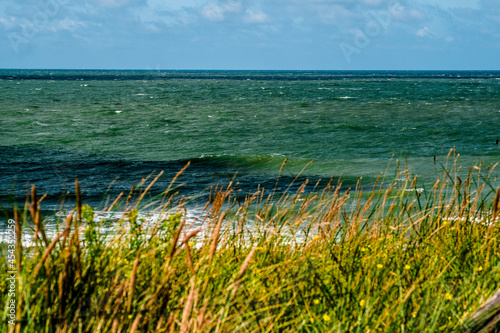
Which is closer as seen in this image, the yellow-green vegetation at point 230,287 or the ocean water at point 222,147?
the yellow-green vegetation at point 230,287

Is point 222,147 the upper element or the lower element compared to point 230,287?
lower

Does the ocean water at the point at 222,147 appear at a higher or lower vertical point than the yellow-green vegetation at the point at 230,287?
lower

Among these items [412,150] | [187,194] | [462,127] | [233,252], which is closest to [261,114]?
[462,127]

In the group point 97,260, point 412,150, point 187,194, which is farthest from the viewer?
point 412,150

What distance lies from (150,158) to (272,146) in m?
5.39

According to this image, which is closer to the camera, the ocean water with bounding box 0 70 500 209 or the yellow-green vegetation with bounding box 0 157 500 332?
the yellow-green vegetation with bounding box 0 157 500 332

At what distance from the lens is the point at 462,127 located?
29328 mm

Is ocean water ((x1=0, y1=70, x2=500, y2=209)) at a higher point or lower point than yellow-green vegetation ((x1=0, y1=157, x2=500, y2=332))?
lower

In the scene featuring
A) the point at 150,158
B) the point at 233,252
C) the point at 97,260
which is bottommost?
the point at 150,158

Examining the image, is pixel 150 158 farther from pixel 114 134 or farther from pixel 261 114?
pixel 261 114

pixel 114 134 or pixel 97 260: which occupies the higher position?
pixel 97 260

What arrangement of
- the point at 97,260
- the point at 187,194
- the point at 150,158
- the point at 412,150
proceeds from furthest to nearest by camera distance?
1. the point at 412,150
2. the point at 150,158
3. the point at 187,194
4. the point at 97,260

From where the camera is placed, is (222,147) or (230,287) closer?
(230,287)

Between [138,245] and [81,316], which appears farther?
[138,245]
